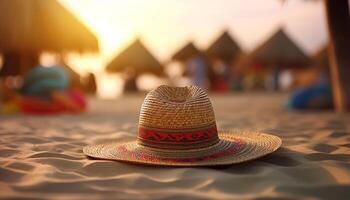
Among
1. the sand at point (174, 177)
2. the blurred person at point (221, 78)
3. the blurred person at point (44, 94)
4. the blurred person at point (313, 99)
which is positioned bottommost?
the sand at point (174, 177)

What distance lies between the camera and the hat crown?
2164mm

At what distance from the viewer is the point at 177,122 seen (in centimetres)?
216

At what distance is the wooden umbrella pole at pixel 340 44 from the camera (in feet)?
16.0

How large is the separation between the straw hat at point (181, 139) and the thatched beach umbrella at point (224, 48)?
17012mm

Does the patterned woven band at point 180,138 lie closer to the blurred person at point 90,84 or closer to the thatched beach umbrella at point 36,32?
the thatched beach umbrella at point 36,32

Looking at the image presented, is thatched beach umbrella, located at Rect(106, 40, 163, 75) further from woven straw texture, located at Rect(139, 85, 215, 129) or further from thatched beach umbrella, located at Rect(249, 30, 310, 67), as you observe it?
woven straw texture, located at Rect(139, 85, 215, 129)

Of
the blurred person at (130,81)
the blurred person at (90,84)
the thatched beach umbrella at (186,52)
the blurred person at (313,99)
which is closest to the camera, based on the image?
the blurred person at (313,99)

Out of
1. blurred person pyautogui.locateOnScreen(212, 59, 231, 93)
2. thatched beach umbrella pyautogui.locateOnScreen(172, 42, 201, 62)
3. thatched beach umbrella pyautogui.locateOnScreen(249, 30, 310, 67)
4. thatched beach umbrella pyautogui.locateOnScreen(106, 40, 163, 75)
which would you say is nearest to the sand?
blurred person pyautogui.locateOnScreen(212, 59, 231, 93)

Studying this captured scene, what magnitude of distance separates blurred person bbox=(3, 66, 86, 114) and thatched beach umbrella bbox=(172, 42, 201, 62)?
13.2 metres

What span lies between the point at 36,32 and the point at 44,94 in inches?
197

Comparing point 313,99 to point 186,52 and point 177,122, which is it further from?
point 186,52

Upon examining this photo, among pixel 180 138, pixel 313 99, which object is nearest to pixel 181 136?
pixel 180 138

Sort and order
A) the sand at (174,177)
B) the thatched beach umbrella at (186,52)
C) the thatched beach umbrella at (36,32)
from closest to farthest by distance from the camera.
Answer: the sand at (174,177) < the thatched beach umbrella at (36,32) < the thatched beach umbrella at (186,52)

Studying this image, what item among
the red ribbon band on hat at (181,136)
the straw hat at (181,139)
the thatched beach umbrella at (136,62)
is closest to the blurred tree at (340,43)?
the straw hat at (181,139)
